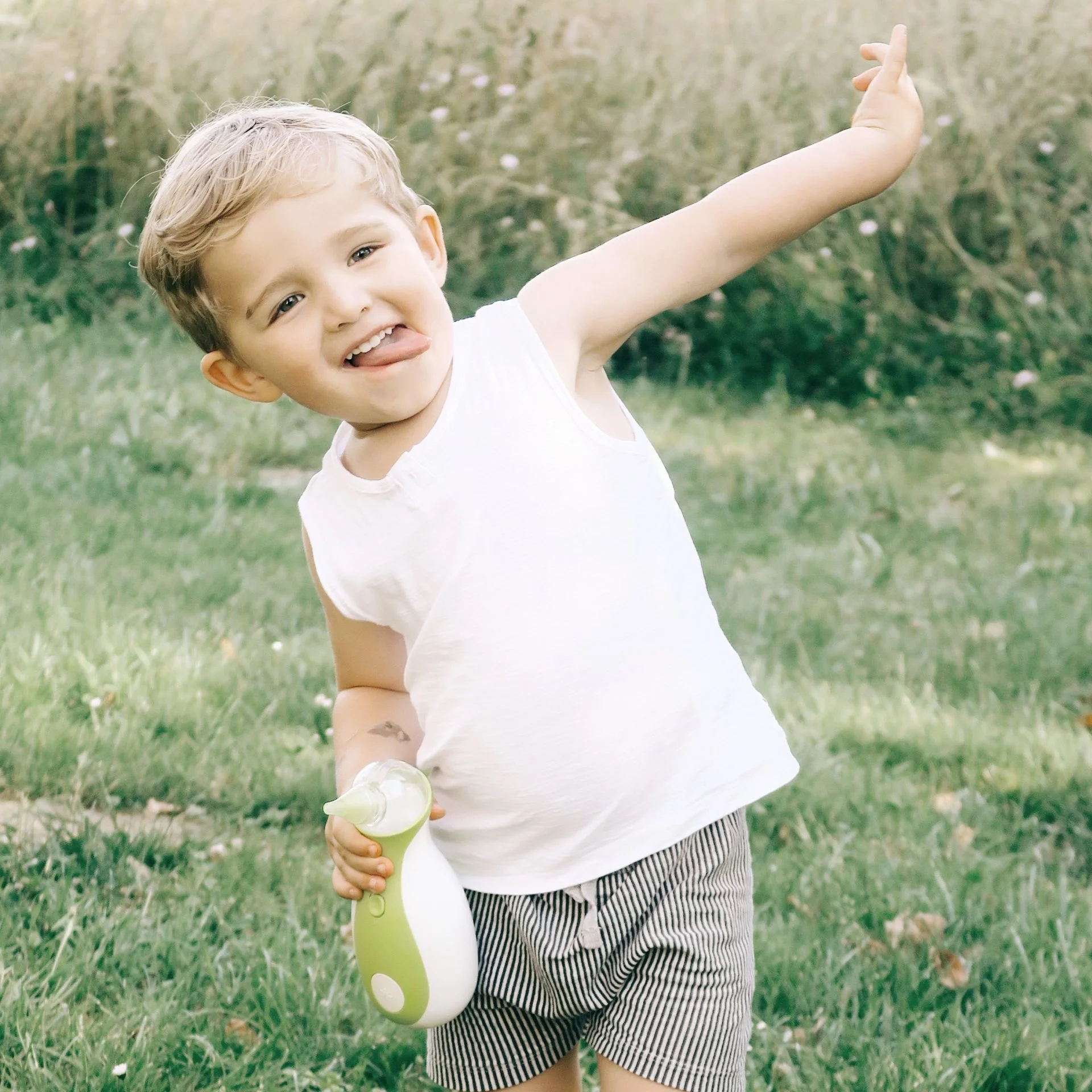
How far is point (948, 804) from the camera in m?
3.01

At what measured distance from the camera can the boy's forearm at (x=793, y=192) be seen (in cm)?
181

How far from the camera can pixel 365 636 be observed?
1.87m

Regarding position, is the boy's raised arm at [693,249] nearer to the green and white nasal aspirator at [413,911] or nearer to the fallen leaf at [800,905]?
the green and white nasal aspirator at [413,911]

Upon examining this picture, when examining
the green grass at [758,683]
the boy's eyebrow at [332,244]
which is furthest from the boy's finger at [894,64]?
the green grass at [758,683]

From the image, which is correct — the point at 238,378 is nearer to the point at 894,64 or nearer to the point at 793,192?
the point at 793,192

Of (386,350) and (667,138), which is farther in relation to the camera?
(667,138)

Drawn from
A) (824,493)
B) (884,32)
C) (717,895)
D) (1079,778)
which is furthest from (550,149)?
(717,895)

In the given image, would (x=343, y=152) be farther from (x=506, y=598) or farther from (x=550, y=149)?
(x=550, y=149)

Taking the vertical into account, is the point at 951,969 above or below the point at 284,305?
below

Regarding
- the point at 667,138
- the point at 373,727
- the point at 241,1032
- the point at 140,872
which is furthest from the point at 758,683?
the point at 667,138

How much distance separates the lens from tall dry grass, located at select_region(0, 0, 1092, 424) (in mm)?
5930

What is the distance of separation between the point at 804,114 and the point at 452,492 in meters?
4.99

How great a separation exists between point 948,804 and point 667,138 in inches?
156

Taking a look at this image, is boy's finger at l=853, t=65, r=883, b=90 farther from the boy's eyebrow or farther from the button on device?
the button on device
